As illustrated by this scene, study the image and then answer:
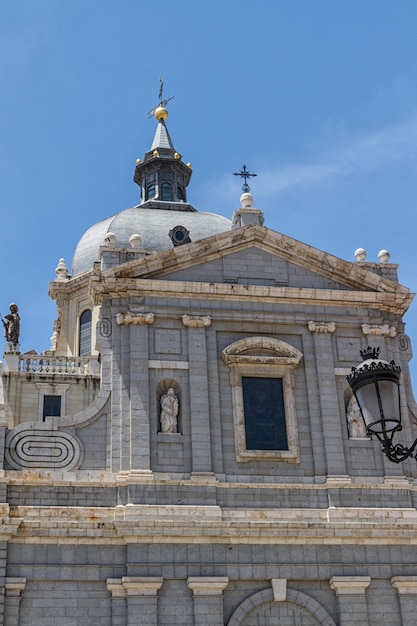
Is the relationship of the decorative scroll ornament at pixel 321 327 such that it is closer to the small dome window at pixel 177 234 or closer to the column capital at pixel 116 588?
the small dome window at pixel 177 234

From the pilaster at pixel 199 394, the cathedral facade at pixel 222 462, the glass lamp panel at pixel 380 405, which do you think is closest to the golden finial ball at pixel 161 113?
the cathedral facade at pixel 222 462

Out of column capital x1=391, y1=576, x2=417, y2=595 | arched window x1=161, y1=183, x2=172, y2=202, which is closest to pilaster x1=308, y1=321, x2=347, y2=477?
column capital x1=391, y1=576, x2=417, y2=595

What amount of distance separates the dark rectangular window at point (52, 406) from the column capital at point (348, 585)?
36.4 ft

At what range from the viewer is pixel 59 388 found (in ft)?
104

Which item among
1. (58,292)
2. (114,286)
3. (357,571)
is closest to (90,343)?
(58,292)

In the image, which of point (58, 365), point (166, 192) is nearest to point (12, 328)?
point (58, 365)

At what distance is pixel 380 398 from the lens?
13078 millimetres

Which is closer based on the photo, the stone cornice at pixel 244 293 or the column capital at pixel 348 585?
the column capital at pixel 348 585

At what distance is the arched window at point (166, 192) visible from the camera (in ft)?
163

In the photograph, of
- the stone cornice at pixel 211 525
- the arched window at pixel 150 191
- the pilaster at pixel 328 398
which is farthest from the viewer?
the arched window at pixel 150 191

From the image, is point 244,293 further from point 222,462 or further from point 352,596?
point 352,596

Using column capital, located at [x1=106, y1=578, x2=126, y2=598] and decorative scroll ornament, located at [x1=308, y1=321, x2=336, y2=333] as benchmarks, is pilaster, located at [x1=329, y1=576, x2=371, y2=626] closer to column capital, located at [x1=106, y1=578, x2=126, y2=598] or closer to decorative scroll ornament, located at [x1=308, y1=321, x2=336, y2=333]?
column capital, located at [x1=106, y1=578, x2=126, y2=598]

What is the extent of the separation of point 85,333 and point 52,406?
26.7 feet

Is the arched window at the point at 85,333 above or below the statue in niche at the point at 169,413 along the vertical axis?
above
